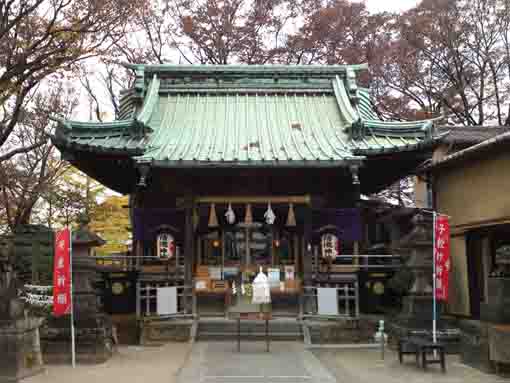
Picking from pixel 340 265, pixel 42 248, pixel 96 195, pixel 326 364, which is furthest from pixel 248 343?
pixel 96 195

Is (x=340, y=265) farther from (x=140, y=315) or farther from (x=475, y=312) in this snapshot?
(x=140, y=315)

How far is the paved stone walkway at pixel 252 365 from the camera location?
392 inches

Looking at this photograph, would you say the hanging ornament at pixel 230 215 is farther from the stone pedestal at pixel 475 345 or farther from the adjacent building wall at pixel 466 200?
the stone pedestal at pixel 475 345

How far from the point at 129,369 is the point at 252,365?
2.52m

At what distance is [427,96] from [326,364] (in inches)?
829

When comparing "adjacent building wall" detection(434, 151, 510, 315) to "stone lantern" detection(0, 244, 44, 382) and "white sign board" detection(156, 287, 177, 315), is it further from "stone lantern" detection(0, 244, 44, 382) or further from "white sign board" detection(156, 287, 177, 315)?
"stone lantern" detection(0, 244, 44, 382)

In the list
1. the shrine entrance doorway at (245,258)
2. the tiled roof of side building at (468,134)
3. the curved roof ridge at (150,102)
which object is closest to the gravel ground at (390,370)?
the shrine entrance doorway at (245,258)

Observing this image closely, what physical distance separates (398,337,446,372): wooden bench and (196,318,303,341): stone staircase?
13.2 ft

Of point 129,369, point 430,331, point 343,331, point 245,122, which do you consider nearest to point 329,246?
point 343,331

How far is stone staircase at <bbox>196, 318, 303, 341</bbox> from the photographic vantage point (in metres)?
14.9

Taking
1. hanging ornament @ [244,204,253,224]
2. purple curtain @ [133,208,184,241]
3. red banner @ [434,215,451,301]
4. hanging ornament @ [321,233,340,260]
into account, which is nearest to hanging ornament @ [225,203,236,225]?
hanging ornament @ [244,204,253,224]

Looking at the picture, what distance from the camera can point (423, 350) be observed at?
1059 centimetres

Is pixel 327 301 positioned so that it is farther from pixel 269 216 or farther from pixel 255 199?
pixel 255 199

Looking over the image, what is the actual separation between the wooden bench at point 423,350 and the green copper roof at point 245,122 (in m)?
5.69
